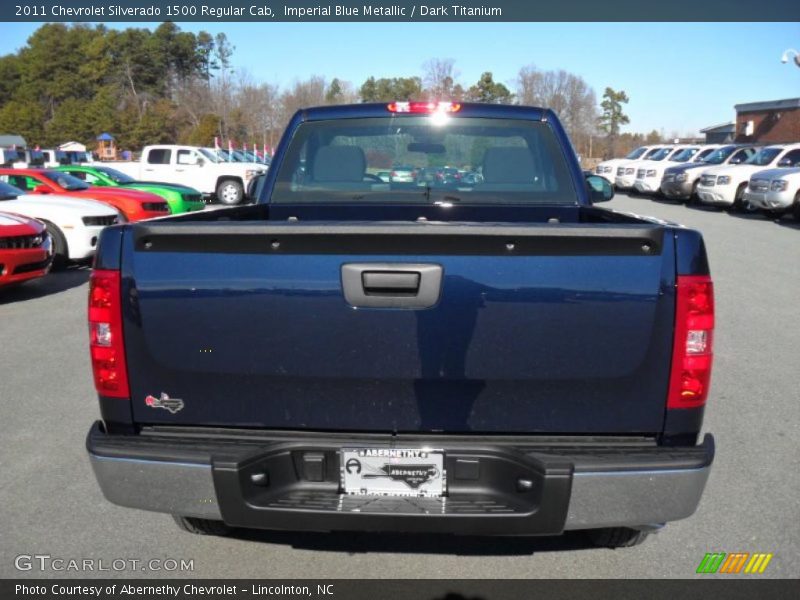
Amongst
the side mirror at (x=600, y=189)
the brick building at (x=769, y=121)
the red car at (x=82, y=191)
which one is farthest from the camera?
the brick building at (x=769, y=121)

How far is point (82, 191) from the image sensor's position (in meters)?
13.9

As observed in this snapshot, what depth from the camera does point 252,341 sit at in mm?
2539

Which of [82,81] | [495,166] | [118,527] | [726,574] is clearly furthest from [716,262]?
[82,81]

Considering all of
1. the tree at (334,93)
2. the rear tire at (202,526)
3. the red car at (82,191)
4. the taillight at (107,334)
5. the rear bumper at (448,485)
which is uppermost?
the tree at (334,93)

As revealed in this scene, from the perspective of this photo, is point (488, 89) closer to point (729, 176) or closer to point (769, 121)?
point (769, 121)

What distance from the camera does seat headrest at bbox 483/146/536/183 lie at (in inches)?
172

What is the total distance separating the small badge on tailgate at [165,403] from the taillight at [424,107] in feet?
8.27

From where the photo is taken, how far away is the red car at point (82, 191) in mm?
13641

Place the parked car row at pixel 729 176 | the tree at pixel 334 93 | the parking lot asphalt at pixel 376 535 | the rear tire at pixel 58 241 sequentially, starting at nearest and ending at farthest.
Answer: the parking lot asphalt at pixel 376 535
the rear tire at pixel 58 241
the parked car row at pixel 729 176
the tree at pixel 334 93

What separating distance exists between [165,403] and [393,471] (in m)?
0.85

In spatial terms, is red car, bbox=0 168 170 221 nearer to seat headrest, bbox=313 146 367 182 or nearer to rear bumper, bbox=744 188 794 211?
seat headrest, bbox=313 146 367 182

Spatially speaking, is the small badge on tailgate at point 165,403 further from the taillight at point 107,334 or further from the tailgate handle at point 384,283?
the tailgate handle at point 384,283

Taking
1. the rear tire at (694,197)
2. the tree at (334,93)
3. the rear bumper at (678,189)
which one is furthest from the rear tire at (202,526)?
the tree at (334,93)

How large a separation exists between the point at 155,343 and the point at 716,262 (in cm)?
1113
